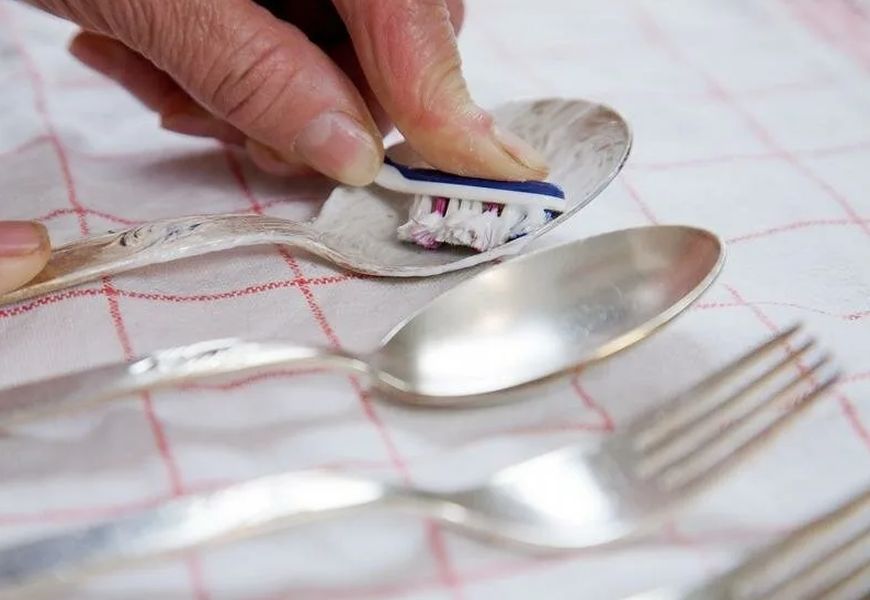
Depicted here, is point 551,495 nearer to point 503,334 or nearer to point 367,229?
point 503,334

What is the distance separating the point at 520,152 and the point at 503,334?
0.39 ft

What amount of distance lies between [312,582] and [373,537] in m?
0.03

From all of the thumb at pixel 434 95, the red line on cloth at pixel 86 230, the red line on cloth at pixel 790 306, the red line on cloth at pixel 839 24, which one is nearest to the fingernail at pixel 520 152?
the thumb at pixel 434 95

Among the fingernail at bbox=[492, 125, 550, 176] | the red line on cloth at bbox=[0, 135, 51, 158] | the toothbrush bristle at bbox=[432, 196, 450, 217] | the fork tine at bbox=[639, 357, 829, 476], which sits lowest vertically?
the red line on cloth at bbox=[0, 135, 51, 158]

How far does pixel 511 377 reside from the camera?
1.49ft

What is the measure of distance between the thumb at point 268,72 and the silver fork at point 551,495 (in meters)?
0.23

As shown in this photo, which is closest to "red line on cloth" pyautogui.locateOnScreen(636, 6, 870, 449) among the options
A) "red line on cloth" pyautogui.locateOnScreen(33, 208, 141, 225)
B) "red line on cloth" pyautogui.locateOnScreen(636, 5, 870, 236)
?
"red line on cloth" pyautogui.locateOnScreen(636, 5, 870, 236)

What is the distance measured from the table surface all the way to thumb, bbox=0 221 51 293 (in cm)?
2

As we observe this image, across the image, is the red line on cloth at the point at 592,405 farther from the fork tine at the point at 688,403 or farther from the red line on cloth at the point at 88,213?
the red line on cloth at the point at 88,213

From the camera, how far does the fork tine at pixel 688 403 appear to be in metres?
0.41

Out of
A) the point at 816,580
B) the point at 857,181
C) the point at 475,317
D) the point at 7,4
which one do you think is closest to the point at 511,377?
the point at 475,317

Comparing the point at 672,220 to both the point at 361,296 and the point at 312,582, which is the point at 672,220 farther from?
the point at 312,582

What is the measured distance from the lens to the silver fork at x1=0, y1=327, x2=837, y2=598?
0.33 meters

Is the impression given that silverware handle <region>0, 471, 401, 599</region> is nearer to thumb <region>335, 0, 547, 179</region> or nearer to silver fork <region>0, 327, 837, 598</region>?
silver fork <region>0, 327, 837, 598</region>
